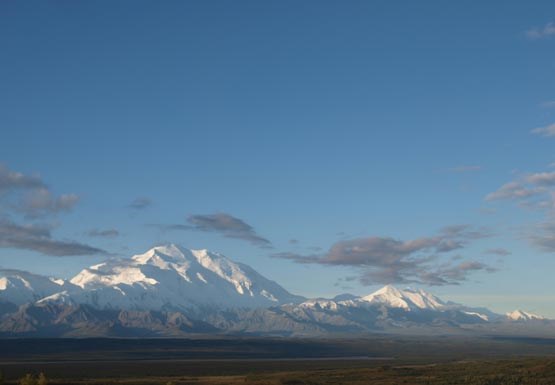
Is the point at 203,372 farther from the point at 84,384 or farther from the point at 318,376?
the point at 84,384

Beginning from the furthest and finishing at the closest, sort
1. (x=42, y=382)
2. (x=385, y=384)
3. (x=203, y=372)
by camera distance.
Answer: (x=203, y=372), (x=385, y=384), (x=42, y=382)

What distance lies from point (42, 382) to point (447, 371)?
79.6 metres

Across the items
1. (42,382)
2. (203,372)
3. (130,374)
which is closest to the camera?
(42,382)

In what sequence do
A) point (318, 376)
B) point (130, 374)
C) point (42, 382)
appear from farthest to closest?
point (130, 374) < point (318, 376) < point (42, 382)

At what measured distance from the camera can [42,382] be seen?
3674 inches

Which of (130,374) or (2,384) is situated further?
(130,374)

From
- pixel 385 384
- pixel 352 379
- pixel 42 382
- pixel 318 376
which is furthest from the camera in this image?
pixel 318 376

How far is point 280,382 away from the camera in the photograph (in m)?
115

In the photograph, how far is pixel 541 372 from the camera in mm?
122562

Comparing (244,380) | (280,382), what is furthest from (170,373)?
(280,382)

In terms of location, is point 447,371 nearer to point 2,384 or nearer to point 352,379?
point 352,379

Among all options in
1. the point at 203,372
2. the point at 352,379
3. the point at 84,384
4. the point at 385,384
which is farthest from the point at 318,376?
the point at 84,384

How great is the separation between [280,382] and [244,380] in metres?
9.26

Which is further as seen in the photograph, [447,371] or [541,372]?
[447,371]
